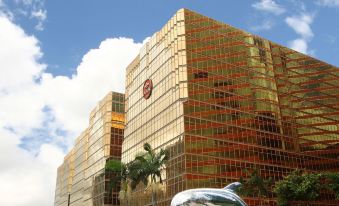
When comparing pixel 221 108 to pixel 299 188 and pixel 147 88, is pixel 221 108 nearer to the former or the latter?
pixel 147 88

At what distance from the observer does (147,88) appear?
96.6 metres

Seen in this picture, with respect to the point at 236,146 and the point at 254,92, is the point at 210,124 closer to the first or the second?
the point at 236,146

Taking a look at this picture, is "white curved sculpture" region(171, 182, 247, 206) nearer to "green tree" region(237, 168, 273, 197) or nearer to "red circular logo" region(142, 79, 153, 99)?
"green tree" region(237, 168, 273, 197)

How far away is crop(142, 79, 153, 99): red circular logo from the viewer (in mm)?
94812

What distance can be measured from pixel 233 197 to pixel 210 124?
53250 mm

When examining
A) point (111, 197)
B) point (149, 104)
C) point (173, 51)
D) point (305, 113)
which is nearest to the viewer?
point (173, 51)

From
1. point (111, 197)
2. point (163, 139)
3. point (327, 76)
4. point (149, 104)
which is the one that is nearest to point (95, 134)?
point (111, 197)

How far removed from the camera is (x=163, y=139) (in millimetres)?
85688

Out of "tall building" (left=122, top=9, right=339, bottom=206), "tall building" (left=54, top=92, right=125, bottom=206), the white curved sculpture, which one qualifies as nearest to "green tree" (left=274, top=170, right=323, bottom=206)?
"tall building" (left=122, top=9, right=339, bottom=206)

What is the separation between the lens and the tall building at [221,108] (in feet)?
261

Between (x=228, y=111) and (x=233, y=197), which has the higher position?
(x=228, y=111)

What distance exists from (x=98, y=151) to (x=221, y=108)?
50.5 m

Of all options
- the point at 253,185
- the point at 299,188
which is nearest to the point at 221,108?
the point at 253,185

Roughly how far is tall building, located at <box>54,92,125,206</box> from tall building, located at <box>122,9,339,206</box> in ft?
42.7
